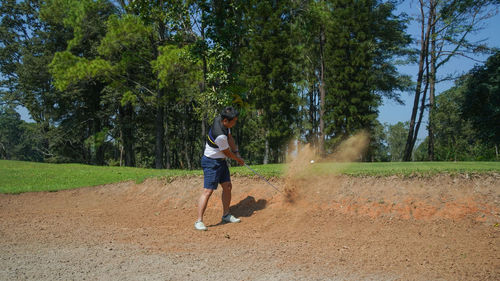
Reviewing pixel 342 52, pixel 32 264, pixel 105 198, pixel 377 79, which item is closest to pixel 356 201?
pixel 32 264

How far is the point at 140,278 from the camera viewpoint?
3748 mm

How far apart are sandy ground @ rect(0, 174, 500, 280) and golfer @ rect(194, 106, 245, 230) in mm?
437

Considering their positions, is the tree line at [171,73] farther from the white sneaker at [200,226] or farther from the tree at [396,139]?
the tree at [396,139]

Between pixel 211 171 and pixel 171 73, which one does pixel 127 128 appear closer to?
pixel 171 73

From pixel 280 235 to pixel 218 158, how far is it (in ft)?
5.59

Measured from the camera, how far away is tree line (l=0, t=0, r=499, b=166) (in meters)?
22.2

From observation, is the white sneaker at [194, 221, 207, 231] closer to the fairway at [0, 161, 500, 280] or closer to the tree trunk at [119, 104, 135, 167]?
the fairway at [0, 161, 500, 280]

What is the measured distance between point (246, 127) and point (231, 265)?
1481 inches

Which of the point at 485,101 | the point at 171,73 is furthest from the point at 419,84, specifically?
the point at 171,73

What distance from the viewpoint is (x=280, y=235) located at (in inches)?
219

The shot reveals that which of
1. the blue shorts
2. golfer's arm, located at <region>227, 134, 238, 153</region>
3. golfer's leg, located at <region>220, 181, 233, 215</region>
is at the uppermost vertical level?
golfer's arm, located at <region>227, 134, 238, 153</region>

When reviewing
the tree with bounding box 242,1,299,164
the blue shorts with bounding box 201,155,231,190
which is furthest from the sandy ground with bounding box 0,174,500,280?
the tree with bounding box 242,1,299,164

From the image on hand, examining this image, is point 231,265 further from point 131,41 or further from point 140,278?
point 131,41

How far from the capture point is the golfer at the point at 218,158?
5.90 metres
